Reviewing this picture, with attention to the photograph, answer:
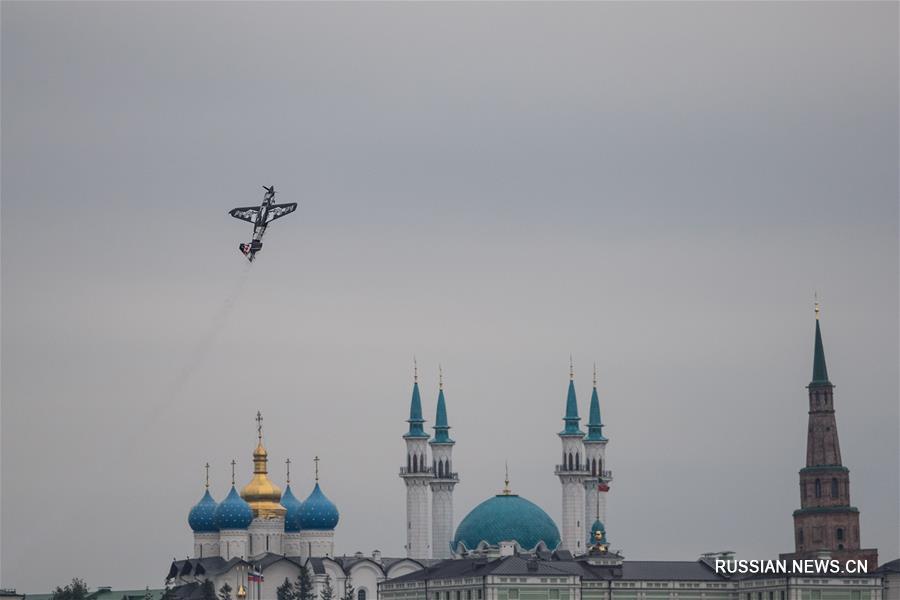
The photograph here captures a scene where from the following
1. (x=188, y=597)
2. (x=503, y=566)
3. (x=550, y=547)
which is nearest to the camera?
(x=503, y=566)

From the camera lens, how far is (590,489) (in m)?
172

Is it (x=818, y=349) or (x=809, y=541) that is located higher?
(x=818, y=349)

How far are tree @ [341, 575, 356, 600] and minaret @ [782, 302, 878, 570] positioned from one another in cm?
2516

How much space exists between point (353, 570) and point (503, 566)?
2187 cm

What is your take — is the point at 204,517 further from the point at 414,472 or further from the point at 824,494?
the point at 824,494

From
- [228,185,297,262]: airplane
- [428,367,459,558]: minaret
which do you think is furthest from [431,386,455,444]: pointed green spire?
[228,185,297,262]: airplane

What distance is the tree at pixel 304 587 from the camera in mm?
152500

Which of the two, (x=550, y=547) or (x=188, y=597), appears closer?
(x=188, y=597)

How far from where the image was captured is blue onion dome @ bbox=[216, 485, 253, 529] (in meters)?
160

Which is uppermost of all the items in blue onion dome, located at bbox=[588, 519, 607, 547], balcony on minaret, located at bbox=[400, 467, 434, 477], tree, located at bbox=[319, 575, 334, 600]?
balcony on minaret, located at bbox=[400, 467, 434, 477]

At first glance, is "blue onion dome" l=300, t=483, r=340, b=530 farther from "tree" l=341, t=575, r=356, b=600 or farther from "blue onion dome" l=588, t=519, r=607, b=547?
"blue onion dome" l=588, t=519, r=607, b=547

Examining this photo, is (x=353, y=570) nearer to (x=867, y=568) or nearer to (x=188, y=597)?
(x=188, y=597)

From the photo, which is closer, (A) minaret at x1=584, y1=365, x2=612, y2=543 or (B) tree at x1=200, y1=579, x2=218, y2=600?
(B) tree at x1=200, y1=579, x2=218, y2=600

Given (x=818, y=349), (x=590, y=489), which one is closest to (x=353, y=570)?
(x=590, y=489)
